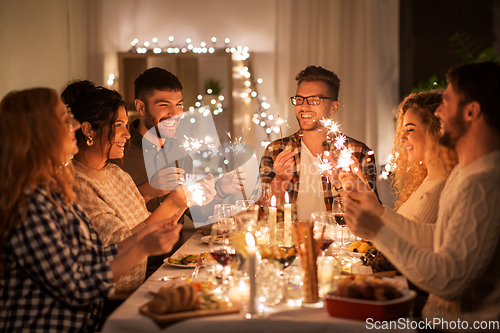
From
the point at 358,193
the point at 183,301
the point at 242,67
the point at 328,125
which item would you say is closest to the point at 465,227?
the point at 358,193

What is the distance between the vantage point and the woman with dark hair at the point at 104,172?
1925 millimetres

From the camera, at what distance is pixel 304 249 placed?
1429 millimetres

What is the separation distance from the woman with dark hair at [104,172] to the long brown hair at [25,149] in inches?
20.3

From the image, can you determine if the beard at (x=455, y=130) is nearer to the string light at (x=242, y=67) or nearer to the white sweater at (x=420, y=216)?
the white sweater at (x=420, y=216)

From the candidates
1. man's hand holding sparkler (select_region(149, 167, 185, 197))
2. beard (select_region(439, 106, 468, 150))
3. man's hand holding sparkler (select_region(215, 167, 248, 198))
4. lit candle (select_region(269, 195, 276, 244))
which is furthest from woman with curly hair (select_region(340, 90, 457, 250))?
man's hand holding sparkler (select_region(149, 167, 185, 197))

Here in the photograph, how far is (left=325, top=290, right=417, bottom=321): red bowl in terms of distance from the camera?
1.21 metres

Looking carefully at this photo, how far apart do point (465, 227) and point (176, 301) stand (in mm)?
962

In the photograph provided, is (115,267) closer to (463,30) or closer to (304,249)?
(304,249)

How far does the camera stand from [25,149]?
1.33 metres

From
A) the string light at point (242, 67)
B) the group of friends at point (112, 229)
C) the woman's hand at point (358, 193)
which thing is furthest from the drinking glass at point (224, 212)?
the string light at point (242, 67)

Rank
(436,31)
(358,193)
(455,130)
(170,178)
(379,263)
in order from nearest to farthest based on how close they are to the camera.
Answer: (455,130)
(379,263)
(358,193)
(170,178)
(436,31)

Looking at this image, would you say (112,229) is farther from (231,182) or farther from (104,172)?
(231,182)

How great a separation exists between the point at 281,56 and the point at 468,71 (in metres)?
3.12

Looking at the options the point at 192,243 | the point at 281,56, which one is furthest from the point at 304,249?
the point at 281,56
